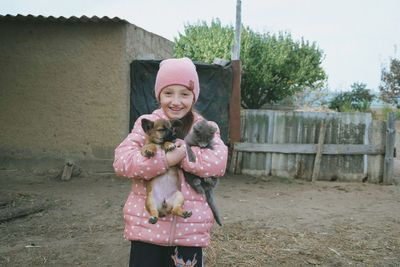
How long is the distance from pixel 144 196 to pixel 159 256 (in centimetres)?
36

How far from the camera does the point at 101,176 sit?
21.9ft

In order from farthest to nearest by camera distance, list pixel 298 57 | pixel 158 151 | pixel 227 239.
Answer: pixel 298 57 → pixel 227 239 → pixel 158 151

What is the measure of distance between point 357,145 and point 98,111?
5708mm

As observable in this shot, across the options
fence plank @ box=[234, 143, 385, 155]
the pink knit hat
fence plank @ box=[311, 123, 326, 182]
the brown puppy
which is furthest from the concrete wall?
the brown puppy

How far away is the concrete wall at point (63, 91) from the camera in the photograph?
644 cm

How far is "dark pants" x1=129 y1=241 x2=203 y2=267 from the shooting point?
5.70ft

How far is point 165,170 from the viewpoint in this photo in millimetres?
1609

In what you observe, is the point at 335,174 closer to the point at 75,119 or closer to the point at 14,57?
the point at 75,119

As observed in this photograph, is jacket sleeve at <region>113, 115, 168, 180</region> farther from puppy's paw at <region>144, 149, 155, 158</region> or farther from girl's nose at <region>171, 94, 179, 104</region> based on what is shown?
girl's nose at <region>171, 94, 179, 104</region>

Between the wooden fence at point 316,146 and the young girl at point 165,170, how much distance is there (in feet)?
18.7

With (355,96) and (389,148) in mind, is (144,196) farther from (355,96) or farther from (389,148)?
(355,96)

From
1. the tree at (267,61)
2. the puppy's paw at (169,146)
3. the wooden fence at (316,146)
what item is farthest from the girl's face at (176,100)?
the tree at (267,61)

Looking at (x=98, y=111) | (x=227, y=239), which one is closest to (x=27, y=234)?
(x=227, y=239)

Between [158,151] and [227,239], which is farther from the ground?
[158,151]
